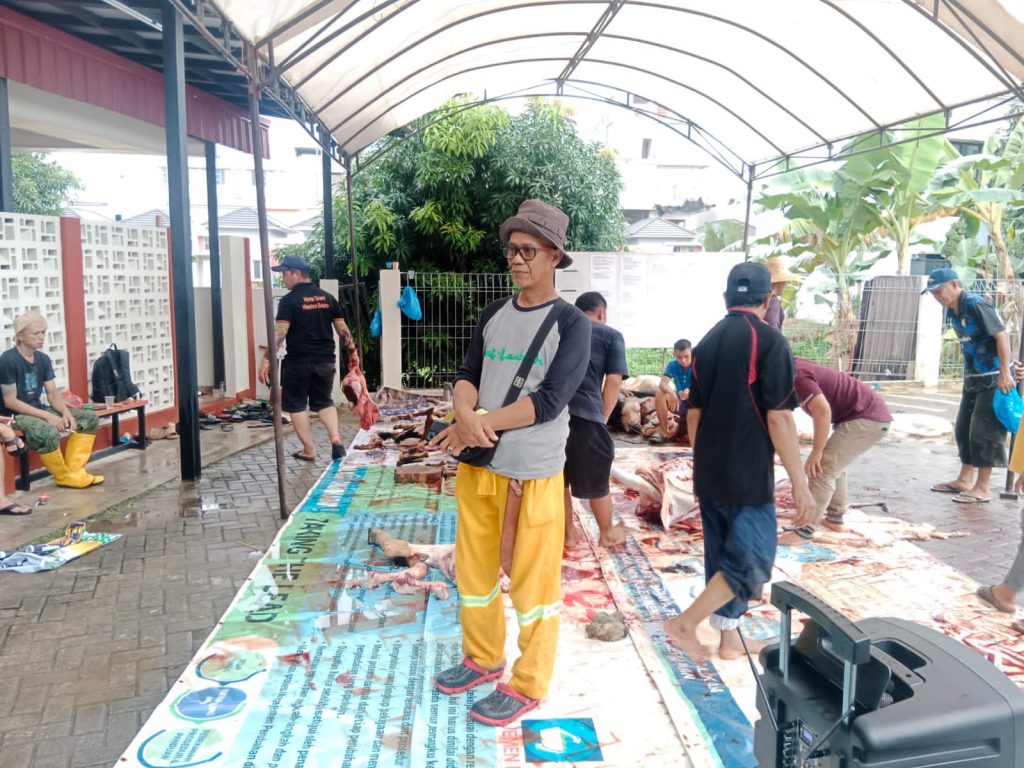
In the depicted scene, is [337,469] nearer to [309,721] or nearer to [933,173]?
[309,721]

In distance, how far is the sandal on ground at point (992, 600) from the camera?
4.26 meters

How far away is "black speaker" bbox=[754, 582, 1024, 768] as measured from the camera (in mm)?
1562

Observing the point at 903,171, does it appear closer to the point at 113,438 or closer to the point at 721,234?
the point at 721,234

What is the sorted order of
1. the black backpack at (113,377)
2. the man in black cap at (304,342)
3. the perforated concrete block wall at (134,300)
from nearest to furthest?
the man in black cap at (304,342), the black backpack at (113,377), the perforated concrete block wall at (134,300)

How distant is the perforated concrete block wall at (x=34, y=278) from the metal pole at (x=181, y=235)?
1397 millimetres

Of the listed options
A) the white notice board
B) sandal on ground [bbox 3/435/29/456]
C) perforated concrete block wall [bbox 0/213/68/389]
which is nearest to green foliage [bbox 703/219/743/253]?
the white notice board

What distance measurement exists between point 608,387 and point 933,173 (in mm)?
9975

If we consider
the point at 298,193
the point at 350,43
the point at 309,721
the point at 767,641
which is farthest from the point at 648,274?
the point at 298,193

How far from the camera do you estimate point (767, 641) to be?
150 inches

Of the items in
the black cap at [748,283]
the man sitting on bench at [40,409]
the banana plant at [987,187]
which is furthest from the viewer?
the banana plant at [987,187]

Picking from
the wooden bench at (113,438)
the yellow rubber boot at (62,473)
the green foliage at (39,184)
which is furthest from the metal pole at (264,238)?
the green foliage at (39,184)

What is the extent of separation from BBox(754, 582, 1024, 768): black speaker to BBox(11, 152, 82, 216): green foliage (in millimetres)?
27301

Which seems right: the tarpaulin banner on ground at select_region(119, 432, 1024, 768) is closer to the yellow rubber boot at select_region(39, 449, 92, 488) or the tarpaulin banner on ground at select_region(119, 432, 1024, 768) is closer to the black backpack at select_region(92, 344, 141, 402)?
the yellow rubber boot at select_region(39, 449, 92, 488)

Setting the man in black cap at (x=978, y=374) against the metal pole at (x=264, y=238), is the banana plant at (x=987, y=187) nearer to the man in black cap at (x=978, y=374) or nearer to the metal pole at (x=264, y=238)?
the man in black cap at (x=978, y=374)
